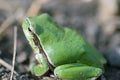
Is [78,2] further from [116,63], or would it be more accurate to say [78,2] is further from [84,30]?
[116,63]

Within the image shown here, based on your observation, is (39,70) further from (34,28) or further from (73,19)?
(73,19)

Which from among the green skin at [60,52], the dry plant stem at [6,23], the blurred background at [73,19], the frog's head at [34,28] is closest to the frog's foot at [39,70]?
the green skin at [60,52]

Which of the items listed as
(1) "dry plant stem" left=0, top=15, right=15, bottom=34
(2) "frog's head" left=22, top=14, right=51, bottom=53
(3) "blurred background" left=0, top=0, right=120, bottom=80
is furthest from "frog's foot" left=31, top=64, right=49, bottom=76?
(1) "dry plant stem" left=0, top=15, right=15, bottom=34

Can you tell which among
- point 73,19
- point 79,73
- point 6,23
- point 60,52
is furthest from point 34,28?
point 73,19

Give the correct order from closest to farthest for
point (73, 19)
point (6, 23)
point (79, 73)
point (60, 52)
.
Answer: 1. point (79, 73)
2. point (60, 52)
3. point (6, 23)
4. point (73, 19)

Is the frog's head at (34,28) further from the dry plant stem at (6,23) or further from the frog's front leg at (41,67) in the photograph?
the dry plant stem at (6,23)

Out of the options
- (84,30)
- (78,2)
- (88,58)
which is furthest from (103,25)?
(88,58)

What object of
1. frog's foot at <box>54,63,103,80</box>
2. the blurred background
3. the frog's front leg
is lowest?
frog's foot at <box>54,63,103,80</box>

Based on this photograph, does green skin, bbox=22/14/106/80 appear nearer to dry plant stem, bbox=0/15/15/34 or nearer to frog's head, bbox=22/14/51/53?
frog's head, bbox=22/14/51/53
